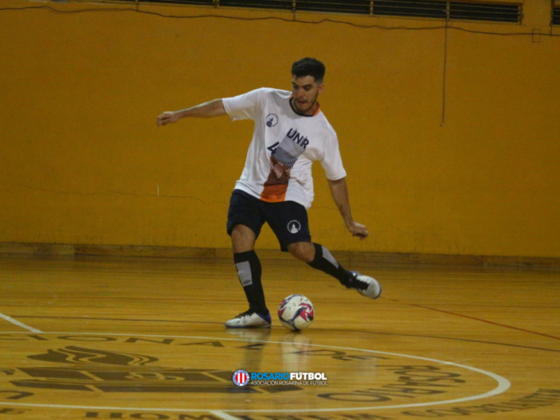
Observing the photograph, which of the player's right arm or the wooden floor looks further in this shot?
the player's right arm

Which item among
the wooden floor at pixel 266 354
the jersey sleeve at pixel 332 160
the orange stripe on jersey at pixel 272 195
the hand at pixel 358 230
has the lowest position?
the wooden floor at pixel 266 354

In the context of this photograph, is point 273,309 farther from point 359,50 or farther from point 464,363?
point 359,50

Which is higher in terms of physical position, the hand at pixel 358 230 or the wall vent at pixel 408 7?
the wall vent at pixel 408 7

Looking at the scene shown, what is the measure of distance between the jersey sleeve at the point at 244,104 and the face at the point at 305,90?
22 cm

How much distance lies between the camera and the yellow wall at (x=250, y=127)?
10227mm

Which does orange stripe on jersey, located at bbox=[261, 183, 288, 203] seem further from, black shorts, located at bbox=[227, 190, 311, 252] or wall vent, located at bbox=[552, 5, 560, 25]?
wall vent, located at bbox=[552, 5, 560, 25]

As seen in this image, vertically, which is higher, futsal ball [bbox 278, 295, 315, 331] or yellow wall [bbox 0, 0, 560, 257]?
yellow wall [bbox 0, 0, 560, 257]

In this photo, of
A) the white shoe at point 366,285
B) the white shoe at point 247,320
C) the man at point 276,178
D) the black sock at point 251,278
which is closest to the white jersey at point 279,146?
the man at point 276,178

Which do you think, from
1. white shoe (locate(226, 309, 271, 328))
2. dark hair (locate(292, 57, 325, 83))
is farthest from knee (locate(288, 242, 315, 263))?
dark hair (locate(292, 57, 325, 83))

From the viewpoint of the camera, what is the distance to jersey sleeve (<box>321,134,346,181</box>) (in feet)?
14.4

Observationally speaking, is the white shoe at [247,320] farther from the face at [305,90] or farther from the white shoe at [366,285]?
the face at [305,90]

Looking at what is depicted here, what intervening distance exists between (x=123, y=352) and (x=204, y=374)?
21.3 inches

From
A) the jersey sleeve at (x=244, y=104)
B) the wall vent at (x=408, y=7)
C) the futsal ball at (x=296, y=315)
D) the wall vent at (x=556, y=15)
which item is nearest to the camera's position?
the futsal ball at (x=296, y=315)

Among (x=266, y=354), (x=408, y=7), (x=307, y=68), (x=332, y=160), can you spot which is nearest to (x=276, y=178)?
(x=332, y=160)
